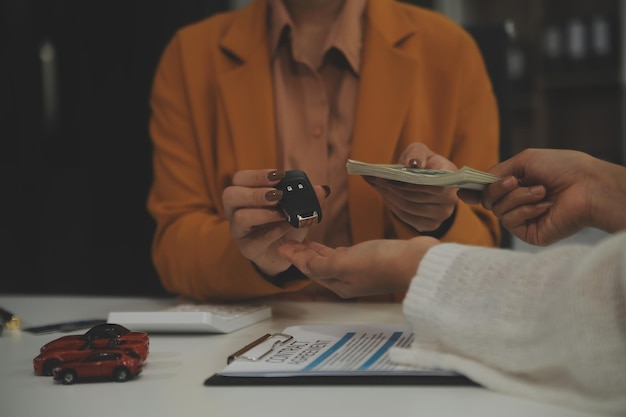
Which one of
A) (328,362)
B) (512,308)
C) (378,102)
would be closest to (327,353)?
(328,362)

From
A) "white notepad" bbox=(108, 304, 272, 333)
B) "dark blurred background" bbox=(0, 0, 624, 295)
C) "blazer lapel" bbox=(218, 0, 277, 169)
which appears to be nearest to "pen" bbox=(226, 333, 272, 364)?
"white notepad" bbox=(108, 304, 272, 333)

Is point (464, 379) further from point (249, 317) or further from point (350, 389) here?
point (249, 317)

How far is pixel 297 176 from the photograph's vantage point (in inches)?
30.1

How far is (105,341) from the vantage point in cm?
59

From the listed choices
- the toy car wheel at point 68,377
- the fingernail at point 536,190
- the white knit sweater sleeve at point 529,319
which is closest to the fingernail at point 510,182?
the fingernail at point 536,190

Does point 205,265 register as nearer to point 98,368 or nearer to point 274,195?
point 274,195

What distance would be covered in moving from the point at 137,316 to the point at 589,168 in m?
0.54

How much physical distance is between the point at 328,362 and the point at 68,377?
21 cm

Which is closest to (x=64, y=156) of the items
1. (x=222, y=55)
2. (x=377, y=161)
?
(x=222, y=55)

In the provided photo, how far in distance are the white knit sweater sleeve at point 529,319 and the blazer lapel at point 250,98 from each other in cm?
63

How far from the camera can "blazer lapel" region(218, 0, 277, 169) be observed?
3.75 ft

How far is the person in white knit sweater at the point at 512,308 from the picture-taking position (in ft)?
1.50

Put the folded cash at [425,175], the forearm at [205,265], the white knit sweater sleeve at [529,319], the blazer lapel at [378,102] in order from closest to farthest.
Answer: the white knit sweater sleeve at [529,319] < the folded cash at [425,175] < the forearm at [205,265] < the blazer lapel at [378,102]

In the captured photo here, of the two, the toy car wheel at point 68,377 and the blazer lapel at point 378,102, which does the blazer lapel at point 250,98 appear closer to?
the blazer lapel at point 378,102
